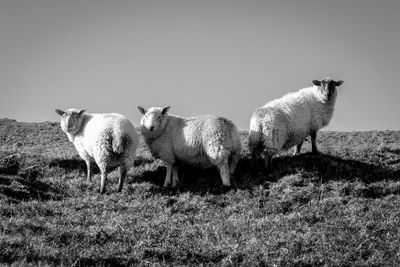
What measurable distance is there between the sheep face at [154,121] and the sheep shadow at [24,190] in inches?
140

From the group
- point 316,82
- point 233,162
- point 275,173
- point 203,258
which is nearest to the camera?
point 203,258

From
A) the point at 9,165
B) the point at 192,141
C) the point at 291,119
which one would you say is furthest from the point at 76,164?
the point at 291,119

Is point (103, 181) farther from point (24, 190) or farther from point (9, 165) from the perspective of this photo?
point (9, 165)

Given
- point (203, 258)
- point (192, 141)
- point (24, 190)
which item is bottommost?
point (203, 258)

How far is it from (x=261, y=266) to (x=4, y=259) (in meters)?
4.80

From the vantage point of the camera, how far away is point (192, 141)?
16094mm

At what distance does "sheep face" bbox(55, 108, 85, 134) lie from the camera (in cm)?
1738

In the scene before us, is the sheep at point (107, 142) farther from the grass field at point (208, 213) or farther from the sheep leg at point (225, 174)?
the sheep leg at point (225, 174)

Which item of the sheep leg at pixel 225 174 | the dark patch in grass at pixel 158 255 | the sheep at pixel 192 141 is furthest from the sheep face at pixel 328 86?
the dark patch in grass at pixel 158 255

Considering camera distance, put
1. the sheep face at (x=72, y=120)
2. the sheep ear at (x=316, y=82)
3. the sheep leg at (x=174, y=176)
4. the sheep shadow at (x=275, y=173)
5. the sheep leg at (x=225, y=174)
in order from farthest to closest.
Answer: the sheep ear at (x=316, y=82) < the sheep face at (x=72, y=120) < the sheep leg at (x=174, y=176) < the sheep leg at (x=225, y=174) < the sheep shadow at (x=275, y=173)

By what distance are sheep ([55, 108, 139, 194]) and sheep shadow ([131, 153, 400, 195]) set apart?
47.0 inches

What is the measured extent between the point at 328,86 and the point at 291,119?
2429mm

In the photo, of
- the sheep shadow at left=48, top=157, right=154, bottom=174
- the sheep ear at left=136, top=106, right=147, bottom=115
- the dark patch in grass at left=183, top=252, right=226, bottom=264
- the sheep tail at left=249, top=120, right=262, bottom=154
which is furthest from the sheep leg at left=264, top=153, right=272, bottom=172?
the dark patch in grass at left=183, top=252, right=226, bottom=264

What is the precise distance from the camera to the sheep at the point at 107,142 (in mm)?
15312
